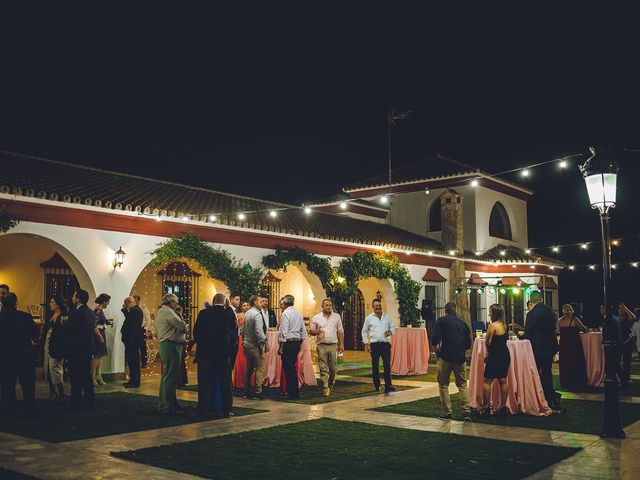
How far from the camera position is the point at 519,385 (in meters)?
8.95

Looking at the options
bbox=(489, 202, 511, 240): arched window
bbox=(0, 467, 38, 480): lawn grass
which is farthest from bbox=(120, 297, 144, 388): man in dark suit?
bbox=(489, 202, 511, 240): arched window

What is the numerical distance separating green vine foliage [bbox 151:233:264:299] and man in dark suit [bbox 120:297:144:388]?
2.18 meters

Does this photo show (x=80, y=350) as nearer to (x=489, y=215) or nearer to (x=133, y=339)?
(x=133, y=339)

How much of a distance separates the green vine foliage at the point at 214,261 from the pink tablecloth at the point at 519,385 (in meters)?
7.46

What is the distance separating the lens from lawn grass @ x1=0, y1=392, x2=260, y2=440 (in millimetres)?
7355

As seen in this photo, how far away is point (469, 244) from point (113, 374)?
17.3 meters

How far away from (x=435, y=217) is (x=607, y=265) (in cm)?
1956

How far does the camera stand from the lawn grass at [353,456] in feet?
18.8

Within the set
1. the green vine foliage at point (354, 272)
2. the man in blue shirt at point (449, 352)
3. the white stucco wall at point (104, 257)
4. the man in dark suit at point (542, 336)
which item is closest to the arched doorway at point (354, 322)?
the green vine foliage at point (354, 272)

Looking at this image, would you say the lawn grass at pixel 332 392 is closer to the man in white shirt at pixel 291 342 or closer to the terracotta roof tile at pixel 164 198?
the man in white shirt at pixel 291 342

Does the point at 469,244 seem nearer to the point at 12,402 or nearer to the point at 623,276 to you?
the point at 623,276

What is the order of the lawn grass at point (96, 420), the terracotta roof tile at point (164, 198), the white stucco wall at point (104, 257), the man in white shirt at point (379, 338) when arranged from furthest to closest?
the terracotta roof tile at point (164, 198)
the white stucco wall at point (104, 257)
the man in white shirt at point (379, 338)
the lawn grass at point (96, 420)

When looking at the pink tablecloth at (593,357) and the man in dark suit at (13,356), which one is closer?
the man in dark suit at (13,356)

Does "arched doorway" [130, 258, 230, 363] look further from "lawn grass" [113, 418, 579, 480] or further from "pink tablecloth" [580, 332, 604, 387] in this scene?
"lawn grass" [113, 418, 579, 480]
